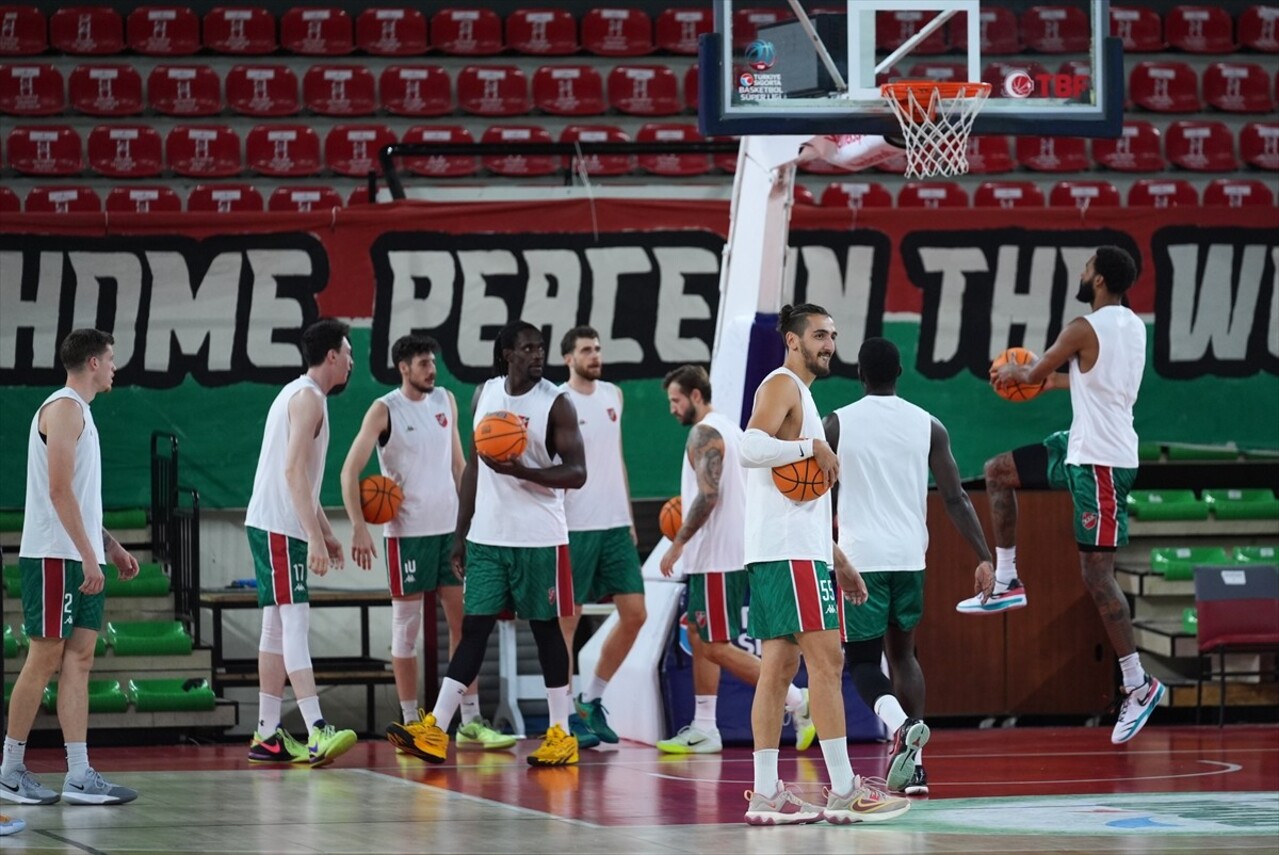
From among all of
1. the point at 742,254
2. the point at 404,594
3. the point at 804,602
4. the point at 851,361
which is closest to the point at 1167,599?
the point at 851,361

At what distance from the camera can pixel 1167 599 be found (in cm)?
1337

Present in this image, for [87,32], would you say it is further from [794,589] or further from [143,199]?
[794,589]

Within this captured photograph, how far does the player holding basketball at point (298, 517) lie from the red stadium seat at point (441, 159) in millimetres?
8095

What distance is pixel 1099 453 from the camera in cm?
977

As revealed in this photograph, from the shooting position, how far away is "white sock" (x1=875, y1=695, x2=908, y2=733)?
8344 mm

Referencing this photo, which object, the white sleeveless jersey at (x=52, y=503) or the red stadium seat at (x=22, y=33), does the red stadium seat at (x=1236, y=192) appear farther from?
the white sleeveless jersey at (x=52, y=503)

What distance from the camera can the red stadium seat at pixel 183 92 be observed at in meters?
18.0

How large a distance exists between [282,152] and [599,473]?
7880 mm

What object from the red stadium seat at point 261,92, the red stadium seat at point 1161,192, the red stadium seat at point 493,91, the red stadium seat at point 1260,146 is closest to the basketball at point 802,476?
the red stadium seat at point 1161,192

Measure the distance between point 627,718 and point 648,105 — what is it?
8368 millimetres

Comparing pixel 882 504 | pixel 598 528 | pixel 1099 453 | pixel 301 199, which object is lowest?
pixel 598 528

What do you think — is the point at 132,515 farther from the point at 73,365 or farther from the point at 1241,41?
the point at 1241,41

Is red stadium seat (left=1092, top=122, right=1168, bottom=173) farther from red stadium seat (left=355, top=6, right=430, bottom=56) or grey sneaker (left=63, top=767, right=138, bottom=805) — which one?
grey sneaker (left=63, top=767, right=138, bottom=805)

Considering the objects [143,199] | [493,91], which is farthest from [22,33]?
[493,91]
